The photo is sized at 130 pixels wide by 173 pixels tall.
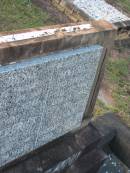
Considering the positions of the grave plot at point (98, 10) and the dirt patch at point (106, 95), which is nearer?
the dirt patch at point (106, 95)

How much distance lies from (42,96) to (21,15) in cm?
373

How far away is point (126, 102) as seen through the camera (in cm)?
514

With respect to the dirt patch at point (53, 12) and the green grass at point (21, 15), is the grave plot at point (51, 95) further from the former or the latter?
the dirt patch at point (53, 12)

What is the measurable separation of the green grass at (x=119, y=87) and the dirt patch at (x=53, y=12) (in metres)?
1.33

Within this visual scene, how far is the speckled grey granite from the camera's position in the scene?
8.97 feet

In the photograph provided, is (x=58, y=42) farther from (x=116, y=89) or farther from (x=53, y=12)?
(x=53, y=12)

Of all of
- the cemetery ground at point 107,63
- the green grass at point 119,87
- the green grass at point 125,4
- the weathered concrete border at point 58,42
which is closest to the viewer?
the weathered concrete border at point 58,42

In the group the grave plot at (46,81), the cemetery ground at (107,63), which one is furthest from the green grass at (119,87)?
the grave plot at (46,81)

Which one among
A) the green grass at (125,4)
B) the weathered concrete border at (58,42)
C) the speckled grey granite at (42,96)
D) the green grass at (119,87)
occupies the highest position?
the weathered concrete border at (58,42)

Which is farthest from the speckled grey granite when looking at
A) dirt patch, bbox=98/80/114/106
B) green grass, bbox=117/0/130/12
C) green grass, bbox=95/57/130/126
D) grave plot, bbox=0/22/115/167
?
green grass, bbox=117/0/130/12

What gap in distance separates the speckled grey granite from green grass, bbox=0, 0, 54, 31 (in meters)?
2.90

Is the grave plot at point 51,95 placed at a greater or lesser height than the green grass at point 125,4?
greater

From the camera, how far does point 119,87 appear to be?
543cm

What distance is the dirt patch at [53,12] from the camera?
6.72m
